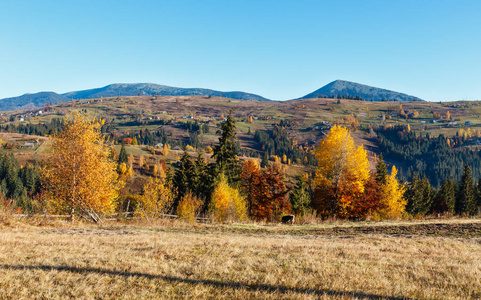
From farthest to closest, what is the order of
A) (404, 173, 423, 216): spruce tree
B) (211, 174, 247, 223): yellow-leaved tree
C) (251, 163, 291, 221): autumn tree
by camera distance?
(404, 173, 423, 216): spruce tree → (251, 163, 291, 221): autumn tree → (211, 174, 247, 223): yellow-leaved tree

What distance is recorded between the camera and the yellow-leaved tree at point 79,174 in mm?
24953

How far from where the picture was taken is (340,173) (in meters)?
34.3

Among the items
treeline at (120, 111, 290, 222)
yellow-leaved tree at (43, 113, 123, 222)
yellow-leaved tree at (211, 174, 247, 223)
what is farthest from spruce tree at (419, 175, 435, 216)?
yellow-leaved tree at (43, 113, 123, 222)

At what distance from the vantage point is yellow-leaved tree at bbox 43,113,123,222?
25.0 meters

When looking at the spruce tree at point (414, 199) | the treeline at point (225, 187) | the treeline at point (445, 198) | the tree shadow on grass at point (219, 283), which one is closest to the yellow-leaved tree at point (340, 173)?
the treeline at point (225, 187)

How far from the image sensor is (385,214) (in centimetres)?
5634

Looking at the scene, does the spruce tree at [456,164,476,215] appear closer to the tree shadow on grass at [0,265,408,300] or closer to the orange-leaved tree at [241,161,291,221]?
the orange-leaved tree at [241,161,291,221]

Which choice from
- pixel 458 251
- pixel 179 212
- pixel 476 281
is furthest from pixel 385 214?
pixel 476 281

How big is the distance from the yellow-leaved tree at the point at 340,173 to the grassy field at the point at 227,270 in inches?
868

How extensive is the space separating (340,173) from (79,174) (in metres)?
26.9

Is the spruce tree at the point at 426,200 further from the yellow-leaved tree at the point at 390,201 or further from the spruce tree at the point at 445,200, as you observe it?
the yellow-leaved tree at the point at 390,201

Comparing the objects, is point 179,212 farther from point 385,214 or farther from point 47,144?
point 385,214

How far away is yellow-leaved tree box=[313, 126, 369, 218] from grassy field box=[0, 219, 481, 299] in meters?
22.1

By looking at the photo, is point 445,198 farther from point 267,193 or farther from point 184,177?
point 184,177
